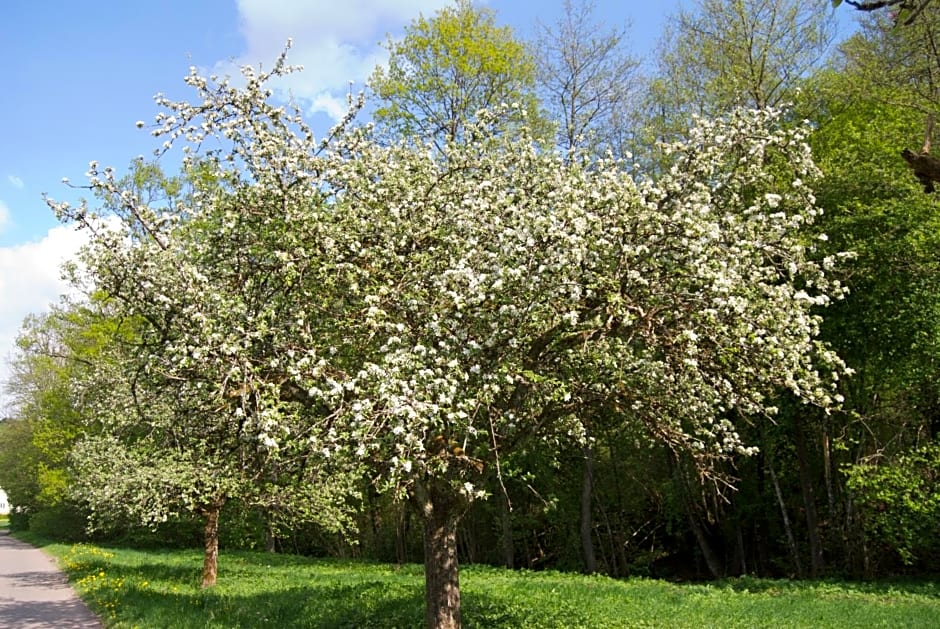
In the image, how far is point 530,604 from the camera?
13.4 m

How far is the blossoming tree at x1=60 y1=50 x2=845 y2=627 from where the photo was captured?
799 cm

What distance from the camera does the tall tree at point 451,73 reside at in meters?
23.8

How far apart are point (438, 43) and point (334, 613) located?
18462 mm

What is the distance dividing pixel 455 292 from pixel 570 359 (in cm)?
214

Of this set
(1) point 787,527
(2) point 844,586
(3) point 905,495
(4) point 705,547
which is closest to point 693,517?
(4) point 705,547

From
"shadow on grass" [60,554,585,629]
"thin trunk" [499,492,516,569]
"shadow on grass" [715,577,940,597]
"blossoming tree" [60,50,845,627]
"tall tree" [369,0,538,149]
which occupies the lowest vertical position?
"shadow on grass" [715,577,940,597]

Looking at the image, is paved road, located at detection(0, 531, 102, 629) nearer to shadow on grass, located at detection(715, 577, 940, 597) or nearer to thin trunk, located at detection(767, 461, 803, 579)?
shadow on grass, located at detection(715, 577, 940, 597)

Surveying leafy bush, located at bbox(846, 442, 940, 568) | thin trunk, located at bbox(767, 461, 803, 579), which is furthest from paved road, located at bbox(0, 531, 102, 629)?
thin trunk, located at bbox(767, 461, 803, 579)

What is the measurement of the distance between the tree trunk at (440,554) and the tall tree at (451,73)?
50.9ft

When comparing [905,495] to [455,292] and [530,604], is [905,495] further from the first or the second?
[455,292]

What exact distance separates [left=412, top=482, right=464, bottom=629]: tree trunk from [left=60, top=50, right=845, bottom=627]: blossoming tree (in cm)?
3

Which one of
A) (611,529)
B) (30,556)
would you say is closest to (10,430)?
(30,556)

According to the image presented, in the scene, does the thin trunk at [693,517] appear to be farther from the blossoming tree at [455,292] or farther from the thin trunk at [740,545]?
the blossoming tree at [455,292]

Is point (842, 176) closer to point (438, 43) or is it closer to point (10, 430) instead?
point (438, 43)
